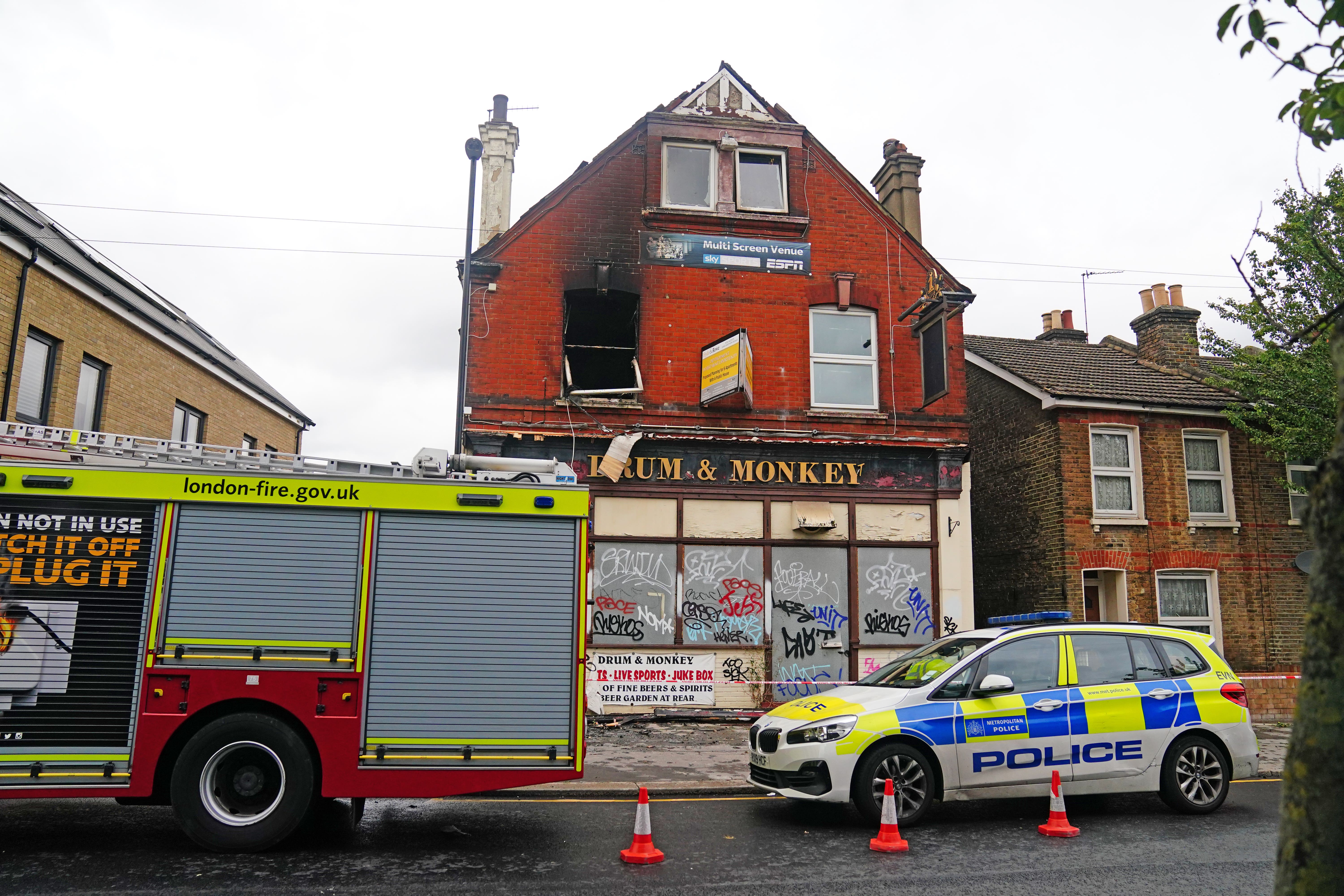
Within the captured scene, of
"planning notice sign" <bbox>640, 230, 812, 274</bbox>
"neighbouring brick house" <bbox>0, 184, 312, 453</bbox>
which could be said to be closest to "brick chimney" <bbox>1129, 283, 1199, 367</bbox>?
"planning notice sign" <bbox>640, 230, 812, 274</bbox>

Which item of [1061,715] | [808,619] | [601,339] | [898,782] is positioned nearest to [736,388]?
[601,339]

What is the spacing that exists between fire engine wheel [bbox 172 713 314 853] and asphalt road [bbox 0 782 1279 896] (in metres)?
0.17

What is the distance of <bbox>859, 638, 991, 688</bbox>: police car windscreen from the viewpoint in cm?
840

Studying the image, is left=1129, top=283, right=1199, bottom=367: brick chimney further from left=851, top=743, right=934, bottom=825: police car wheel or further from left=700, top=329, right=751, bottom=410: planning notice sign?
left=851, top=743, right=934, bottom=825: police car wheel

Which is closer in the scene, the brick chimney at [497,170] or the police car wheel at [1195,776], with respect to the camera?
the police car wheel at [1195,776]

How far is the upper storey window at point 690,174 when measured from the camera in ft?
52.0

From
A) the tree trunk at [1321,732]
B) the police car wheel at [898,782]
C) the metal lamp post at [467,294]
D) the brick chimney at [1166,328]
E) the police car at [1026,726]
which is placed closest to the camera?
the tree trunk at [1321,732]

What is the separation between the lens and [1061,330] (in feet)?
73.0

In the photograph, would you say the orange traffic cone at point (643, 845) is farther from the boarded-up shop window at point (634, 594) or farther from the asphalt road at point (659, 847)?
the boarded-up shop window at point (634, 594)

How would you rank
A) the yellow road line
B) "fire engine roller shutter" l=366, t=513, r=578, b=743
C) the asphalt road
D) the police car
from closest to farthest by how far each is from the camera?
1. the asphalt road
2. "fire engine roller shutter" l=366, t=513, r=578, b=743
3. the police car
4. the yellow road line

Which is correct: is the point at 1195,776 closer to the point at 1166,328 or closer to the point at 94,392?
the point at 1166,328

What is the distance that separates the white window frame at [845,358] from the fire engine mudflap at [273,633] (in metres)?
8.57

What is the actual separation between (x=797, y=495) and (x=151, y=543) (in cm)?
979

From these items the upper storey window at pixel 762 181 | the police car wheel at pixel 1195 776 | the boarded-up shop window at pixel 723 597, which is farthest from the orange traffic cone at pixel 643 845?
the upper storey window at pixel 762 181
